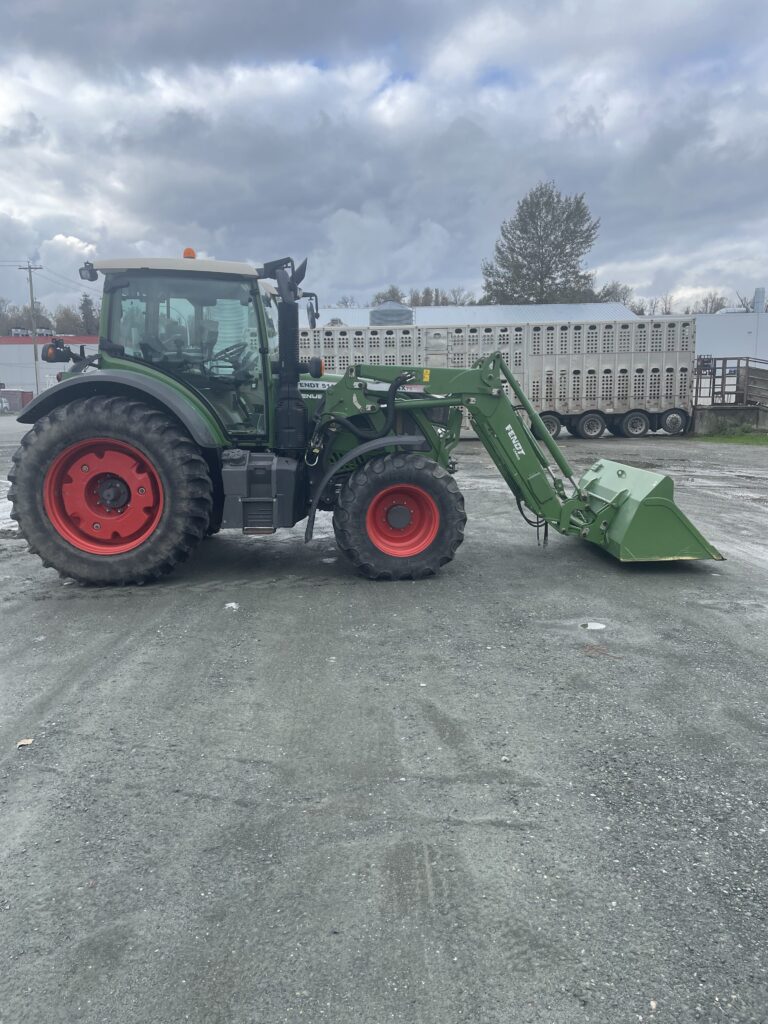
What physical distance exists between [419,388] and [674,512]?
254 centimetres

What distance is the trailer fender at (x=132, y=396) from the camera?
6.02 m

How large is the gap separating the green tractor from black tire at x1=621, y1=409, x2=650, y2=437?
15.5m

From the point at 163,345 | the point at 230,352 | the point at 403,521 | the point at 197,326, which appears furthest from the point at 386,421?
the point at 163,345

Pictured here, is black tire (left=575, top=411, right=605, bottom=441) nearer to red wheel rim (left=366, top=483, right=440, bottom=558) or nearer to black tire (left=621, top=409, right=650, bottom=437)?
black tire (left=621, top=409, right=650, bottom=437)

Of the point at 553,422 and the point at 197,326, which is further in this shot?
the point at 553,422

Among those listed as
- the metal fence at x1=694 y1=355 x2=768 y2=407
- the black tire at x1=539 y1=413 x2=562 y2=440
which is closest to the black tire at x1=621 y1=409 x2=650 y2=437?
the black tire at x1=539 y1=413 x2=562 y2=440

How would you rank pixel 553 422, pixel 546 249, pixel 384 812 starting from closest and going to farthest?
pixel 384 812
pixel 553 422
pixel 546 249

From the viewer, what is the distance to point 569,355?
2084 centimetres

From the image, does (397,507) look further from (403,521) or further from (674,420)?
(674,420)

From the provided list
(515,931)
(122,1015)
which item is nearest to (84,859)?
(122,1015)

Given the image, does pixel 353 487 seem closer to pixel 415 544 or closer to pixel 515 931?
pixel 415 544

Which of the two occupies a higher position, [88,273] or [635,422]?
[88,273]

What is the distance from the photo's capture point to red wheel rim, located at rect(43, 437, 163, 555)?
615 cm

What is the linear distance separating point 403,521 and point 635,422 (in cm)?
1697
